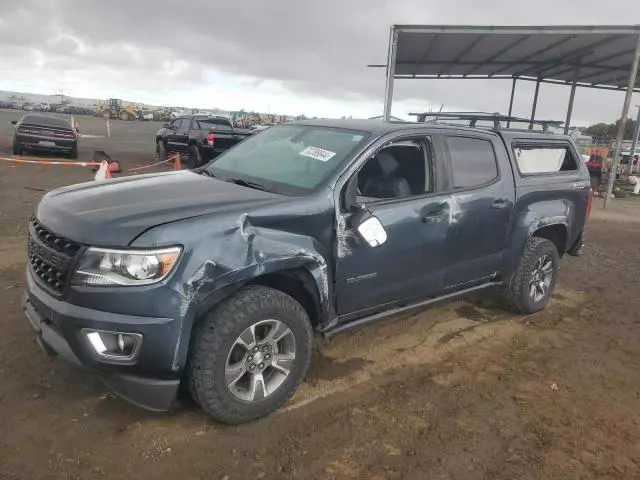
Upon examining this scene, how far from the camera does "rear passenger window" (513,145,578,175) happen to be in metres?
4.78

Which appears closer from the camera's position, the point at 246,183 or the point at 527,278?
the point at 246,183

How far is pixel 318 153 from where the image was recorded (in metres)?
3.66

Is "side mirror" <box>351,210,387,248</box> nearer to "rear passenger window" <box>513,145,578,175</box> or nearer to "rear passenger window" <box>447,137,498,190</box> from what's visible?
"rear passenger window" <box>447,137,498,190</box>

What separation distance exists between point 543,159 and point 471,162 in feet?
4.01

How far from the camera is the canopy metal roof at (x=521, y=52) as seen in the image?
11.4 meters

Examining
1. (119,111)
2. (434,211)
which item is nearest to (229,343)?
(434,211)

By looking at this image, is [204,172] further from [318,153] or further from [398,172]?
[398,172]

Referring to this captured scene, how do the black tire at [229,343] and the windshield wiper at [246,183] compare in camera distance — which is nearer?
the black tire at [229,343]

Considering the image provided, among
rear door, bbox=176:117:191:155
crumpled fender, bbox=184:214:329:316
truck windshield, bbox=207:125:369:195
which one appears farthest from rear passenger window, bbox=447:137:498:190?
rear door, bbox=176:117:191:155

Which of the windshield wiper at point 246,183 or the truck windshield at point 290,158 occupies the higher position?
the truck windshield at point 290,158

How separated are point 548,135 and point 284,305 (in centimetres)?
359

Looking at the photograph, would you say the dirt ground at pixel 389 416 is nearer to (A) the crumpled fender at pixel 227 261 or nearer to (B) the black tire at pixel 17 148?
(A) the crumpled fender at pixel 227 261

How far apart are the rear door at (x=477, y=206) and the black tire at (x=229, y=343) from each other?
1592 millimetres

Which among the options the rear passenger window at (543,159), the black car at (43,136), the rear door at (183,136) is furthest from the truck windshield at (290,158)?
the black car at (43,136)
